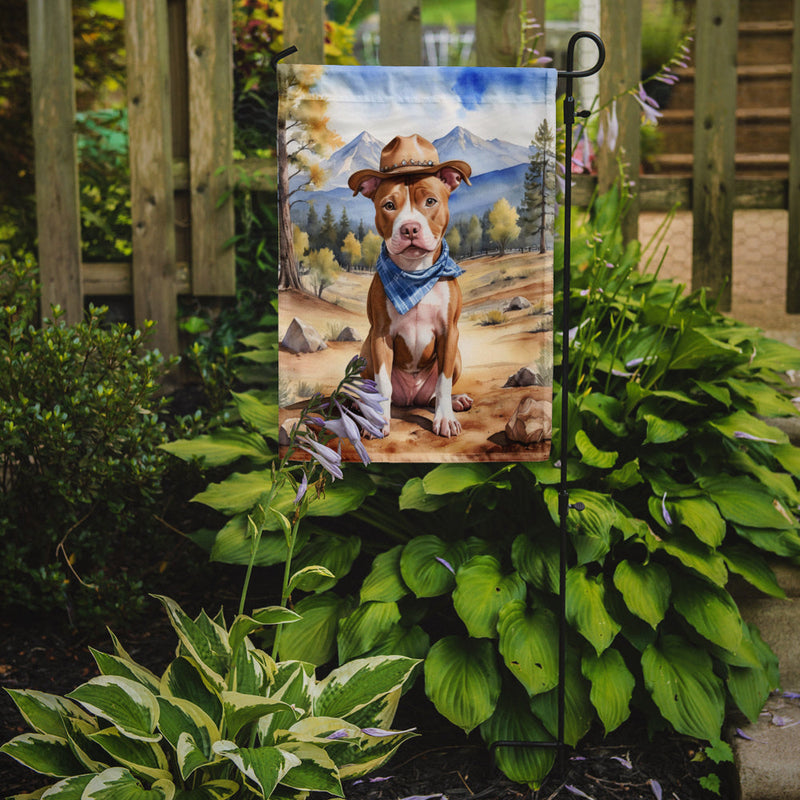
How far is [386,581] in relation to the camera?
2102 mm

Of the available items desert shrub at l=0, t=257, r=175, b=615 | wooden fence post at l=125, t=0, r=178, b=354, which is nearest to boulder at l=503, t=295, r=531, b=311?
desert shrub at l=0, t=257, r=175, b=615

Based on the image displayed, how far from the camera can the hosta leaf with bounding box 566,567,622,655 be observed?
6.39 feet

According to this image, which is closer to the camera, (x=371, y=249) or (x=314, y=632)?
(x=371, y=249)

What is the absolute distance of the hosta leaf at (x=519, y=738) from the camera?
1954 mm

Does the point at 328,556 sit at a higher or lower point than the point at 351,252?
lower

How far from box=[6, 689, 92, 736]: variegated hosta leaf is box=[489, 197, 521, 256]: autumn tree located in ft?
4.37

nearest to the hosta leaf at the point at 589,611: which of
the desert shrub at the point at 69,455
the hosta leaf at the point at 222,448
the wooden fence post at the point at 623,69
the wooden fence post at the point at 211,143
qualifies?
the hosta leaf at the point at 222,448

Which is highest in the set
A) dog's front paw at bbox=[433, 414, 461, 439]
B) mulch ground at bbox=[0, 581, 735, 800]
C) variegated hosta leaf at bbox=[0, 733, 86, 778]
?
dog's front paw at bbox=[433, 414, 461, 439]

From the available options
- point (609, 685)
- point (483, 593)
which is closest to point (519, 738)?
point (609, 685)

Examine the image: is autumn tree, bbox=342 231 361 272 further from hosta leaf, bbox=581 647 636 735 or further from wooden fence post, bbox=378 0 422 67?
wooden fence post, bbox=378 0 422 67

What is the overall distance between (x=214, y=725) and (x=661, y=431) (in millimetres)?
1301

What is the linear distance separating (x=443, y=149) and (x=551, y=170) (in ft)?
0.81

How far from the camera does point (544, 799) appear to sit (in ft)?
6.36

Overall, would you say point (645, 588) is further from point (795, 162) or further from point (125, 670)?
point (795, 162)
